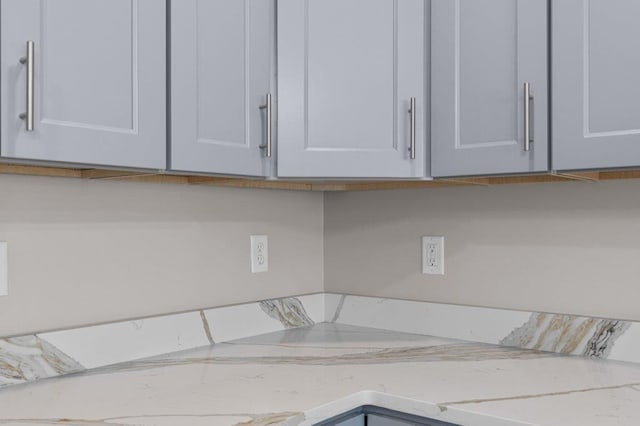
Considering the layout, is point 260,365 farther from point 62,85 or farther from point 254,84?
point 62,85

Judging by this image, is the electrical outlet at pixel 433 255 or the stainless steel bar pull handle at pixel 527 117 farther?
the electrical outlet at pixel 433 255

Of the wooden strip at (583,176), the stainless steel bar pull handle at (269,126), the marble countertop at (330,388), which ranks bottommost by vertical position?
the marble countertop at (330,388)

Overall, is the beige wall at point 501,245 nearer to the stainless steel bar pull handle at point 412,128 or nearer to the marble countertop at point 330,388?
the marble countertop at point 330,388

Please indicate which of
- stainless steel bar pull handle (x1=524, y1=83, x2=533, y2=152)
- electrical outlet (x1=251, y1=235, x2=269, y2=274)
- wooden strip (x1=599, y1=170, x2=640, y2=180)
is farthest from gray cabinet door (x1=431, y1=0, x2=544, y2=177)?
electrical outlet (x1=251, y1=235, x2=269, y2=274)

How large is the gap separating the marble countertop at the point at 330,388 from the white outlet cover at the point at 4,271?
21 centimetres

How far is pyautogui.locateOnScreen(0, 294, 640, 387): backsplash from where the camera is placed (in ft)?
4.53

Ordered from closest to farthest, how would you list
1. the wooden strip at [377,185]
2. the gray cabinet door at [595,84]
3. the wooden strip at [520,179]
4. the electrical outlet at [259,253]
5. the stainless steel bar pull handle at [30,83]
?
the stainless steel bar pull handle at [30,83]
the gray cabinet door at [595,84]
the wooden strip at [520,179]
the wooden strip at [377,185]
the electrical outlet at [259,253]

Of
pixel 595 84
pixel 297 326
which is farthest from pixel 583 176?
pixel 297 326

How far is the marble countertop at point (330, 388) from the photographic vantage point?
3.74 feet

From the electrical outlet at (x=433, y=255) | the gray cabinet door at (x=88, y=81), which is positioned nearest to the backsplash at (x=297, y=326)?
the electrical outlet at (x=433, y=255)

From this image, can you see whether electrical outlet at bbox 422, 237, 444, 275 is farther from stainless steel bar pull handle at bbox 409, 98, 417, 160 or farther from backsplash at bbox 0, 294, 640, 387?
stainless steel bar pull handle at bbox 409, 98, 417, 160

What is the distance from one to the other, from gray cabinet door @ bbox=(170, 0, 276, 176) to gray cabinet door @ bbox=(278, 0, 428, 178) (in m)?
0.05

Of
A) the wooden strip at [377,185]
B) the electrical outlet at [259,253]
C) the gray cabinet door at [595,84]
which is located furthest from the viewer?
the electrical outlet at [259,253]

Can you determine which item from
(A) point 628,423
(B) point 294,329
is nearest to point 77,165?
(B) point 294,329
